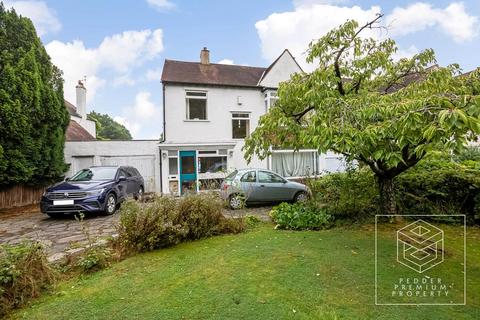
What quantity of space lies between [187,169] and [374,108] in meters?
11.1

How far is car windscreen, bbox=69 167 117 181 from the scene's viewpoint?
903 centimetres

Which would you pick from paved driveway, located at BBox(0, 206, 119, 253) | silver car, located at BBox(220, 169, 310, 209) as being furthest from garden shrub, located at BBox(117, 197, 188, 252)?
silver car, located at BBox(220, 169, 310, 209)

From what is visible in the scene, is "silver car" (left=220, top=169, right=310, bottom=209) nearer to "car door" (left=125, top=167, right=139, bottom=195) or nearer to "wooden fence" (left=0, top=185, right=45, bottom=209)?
"car door" (left=125, top=167, right=139, bottom=195)

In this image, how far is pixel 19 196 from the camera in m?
10.7

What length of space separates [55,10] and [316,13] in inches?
352

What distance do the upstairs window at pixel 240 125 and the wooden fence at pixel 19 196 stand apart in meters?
9.35

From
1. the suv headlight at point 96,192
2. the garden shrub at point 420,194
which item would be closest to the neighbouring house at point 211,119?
the suv headlight at point 96,192

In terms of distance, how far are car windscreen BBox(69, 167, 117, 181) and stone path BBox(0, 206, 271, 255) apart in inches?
51.2

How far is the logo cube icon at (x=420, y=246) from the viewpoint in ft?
13.5

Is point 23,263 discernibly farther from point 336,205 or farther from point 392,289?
point 336,205

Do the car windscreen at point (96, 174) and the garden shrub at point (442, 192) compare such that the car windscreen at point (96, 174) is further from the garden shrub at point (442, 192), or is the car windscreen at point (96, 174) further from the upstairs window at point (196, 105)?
the garden shrub at point (442, 192)

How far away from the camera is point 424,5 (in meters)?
8.30

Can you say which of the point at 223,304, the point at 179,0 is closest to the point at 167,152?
the point at 179,0

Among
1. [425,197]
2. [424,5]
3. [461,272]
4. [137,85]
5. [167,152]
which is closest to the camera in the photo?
[461,272]
